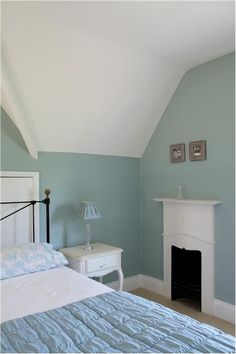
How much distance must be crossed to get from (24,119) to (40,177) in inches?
23.5

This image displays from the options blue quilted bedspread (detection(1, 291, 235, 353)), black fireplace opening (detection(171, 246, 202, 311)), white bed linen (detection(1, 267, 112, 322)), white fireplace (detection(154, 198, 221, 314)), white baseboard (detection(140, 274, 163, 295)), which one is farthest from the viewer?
white baseboard (detection(140, 274, 163, 295))

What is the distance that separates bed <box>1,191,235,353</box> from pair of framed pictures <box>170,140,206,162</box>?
1.75 m

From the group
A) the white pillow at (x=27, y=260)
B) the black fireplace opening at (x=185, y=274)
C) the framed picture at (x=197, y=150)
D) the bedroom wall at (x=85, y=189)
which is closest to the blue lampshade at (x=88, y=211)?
the bedroom wall at (x=85, y=189)

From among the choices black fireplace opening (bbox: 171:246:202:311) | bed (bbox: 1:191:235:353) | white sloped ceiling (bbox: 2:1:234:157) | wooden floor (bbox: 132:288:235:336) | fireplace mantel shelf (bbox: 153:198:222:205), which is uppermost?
white sloped ceiling (bbox: 2:1:234:157)

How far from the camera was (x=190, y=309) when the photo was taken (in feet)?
10.1

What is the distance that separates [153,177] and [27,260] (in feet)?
6.22

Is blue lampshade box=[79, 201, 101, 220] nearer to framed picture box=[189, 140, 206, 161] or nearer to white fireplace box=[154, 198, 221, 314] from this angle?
white fireplace box=[154, 198, 221, 314]

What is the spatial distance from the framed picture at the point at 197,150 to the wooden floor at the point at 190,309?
1.58 metres

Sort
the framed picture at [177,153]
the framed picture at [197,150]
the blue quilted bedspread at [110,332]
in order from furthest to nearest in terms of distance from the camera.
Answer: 1. the framed picture at [177,153]
2. the framed picture at [197,150]
3. the blue quilted bedspread at [110,332]

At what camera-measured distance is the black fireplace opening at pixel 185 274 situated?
3.16 m

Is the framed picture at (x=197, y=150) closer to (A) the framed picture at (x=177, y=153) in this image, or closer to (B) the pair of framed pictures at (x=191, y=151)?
(B) the pair of framed pictures at (x=191, y=151)

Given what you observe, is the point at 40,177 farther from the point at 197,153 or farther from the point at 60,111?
the point at 197,153

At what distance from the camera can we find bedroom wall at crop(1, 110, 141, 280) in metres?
2.83

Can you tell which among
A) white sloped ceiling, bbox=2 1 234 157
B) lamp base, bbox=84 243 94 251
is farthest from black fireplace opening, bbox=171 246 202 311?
white sloped ceiling, bbox=2 1 234 157
